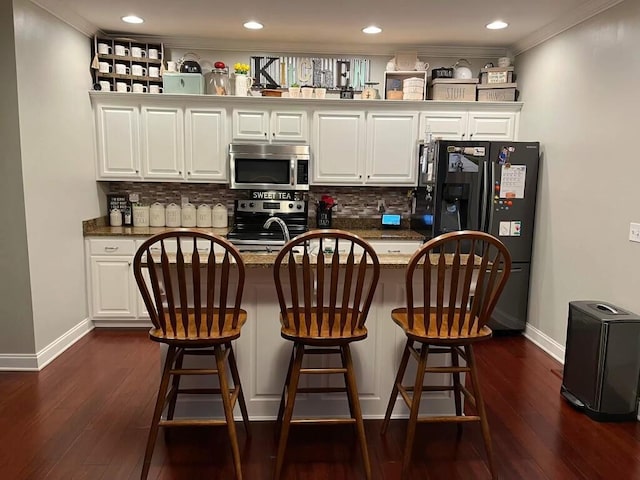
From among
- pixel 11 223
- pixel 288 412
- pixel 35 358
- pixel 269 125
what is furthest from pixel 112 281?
pixel 288 412

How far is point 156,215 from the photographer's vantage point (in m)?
4.33

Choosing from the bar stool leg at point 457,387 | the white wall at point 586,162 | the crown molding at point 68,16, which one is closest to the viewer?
the bar stool leg at point 457,387

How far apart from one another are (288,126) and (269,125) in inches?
6.8

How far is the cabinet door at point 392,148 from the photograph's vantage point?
4262mm

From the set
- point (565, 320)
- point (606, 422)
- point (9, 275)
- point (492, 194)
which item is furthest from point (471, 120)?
point (9, 275)

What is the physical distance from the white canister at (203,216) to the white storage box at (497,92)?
2.74 m

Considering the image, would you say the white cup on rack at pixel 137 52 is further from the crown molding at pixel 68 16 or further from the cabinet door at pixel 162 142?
the cabinet door at pixel 162 142

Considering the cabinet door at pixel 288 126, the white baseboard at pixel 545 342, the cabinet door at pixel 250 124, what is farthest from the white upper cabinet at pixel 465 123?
the white baseboard at pixel 545 342

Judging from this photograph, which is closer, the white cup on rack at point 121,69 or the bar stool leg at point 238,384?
the bar stool leg at point 238,384

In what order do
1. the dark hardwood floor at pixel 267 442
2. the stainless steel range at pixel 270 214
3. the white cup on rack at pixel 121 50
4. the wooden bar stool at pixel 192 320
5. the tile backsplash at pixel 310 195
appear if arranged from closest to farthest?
1. the wooden bar stool at pixel 192 320
2. the dark hardwood floor at pixel 267 442
3. the white cup on rack at pixel 121 50
4. the stainless steel range at pixel 270 214
5. the tile backsplash at pixel 310 195

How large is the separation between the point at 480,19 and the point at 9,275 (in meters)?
3.83

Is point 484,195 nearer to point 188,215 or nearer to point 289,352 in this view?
point 289,352

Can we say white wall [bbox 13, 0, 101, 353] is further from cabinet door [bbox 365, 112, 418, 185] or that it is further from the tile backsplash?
cabinet door [bbox 365, 112, 418, 185]

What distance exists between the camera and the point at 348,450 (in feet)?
7.54
